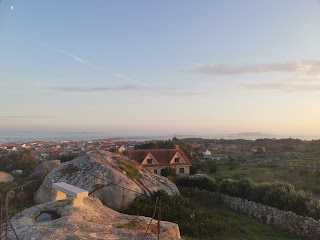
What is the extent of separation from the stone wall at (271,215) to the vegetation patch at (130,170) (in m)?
4.75

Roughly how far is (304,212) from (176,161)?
25.1 m

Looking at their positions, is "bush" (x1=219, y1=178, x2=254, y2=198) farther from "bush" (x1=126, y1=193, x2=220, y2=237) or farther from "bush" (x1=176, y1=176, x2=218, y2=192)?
"bush" (x1=126, y1=193, x2=220, y2=237)

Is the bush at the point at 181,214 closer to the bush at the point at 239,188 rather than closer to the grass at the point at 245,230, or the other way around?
the grass at the point at 245,230

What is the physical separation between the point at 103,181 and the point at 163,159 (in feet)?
81.3

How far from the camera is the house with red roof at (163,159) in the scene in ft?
127

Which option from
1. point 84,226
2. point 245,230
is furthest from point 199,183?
point 84,226

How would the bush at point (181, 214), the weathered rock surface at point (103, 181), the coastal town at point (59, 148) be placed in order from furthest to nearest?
the coastal town at point (59, 148), the weathered rock surface at point (103, 181), the bush at point (181, 214)

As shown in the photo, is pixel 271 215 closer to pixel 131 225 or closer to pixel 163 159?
pixel 131 225

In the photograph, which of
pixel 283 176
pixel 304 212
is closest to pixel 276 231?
pixel 304 212

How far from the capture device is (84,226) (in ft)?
28.3

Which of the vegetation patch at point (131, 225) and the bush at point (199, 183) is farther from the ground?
the vegetation patch at point (131, 225)

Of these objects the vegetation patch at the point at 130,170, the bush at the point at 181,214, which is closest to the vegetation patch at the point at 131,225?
the bush at the point at 181,214

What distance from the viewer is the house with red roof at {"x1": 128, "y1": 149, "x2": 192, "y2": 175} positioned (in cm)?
3856

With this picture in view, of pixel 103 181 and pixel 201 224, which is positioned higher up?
pixel 103 181
